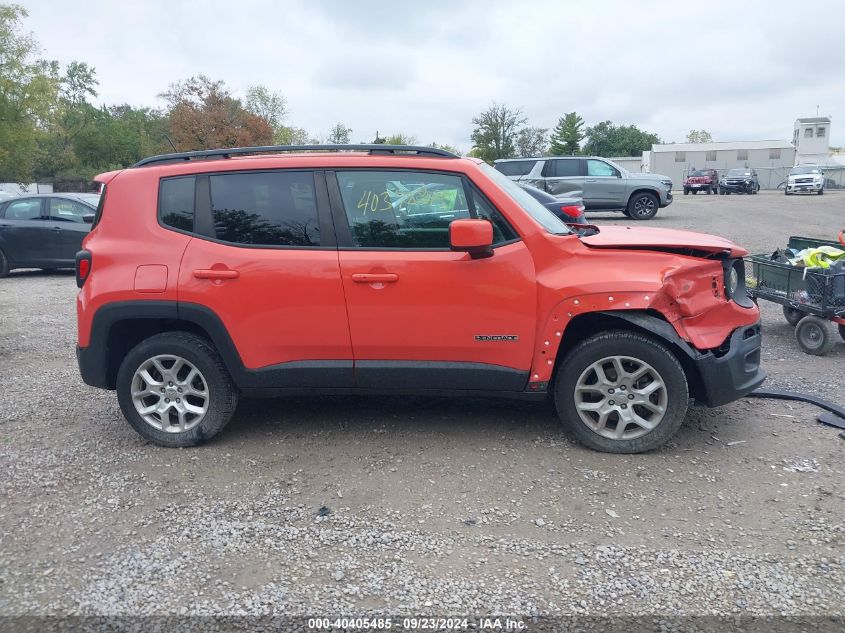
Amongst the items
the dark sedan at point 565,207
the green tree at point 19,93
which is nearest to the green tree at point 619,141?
the green tree at point 19,93

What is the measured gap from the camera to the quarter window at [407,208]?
4.35m

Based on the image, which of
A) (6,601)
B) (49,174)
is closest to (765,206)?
(6,601)

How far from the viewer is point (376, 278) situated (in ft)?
14.0

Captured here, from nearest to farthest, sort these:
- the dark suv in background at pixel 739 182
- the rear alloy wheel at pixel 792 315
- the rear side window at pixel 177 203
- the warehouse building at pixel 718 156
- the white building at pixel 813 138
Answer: the rear side window at pixel 177 203, the rear alloy wheel at pixel 792 315, the dark suv in background at pixel 739 182, the warehouse building at pixel 718 156, the white building at pixel 813 138

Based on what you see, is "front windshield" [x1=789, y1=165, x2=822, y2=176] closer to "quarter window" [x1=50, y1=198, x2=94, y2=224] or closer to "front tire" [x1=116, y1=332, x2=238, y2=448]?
"quarter window" [x1=50, y1=198, x2=94, y2=224]

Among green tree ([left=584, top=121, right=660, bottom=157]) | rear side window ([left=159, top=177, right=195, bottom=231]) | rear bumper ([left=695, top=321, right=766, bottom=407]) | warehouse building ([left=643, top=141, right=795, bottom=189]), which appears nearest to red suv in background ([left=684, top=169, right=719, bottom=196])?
warehouse building ([left=643, top=141, right=795, bottom=189])

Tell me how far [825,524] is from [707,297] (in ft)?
4.73

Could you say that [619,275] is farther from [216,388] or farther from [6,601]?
[6,601]

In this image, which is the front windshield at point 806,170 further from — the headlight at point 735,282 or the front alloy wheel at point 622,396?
the front alloy wheel at point 622,396

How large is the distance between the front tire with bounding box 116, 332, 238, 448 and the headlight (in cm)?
329

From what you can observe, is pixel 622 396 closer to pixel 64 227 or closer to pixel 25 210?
pixel 64 227

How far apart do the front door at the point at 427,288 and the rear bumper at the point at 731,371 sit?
1.09 meters

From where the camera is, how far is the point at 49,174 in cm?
6394

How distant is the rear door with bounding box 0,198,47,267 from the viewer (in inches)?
493
